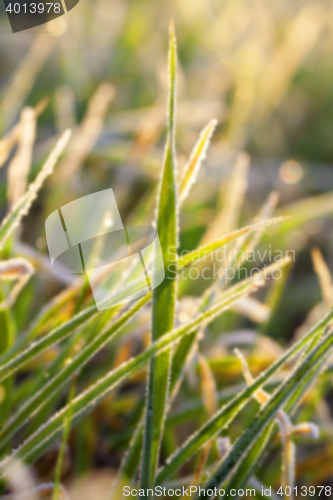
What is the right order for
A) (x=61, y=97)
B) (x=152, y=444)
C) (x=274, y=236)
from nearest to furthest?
(x=152, y=444) → (x=274, y=236) → (x=61, y=97)

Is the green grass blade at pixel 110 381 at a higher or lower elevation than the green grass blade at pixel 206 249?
lower

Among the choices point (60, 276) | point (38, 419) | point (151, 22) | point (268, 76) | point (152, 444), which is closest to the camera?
point (152, 444)

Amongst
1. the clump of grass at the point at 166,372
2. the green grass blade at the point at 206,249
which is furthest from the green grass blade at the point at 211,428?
the green grass blade at the point at 206,249

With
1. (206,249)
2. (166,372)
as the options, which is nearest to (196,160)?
(206,249)

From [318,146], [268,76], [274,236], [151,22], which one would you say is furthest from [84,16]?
[274,236]

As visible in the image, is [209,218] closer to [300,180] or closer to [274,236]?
[274,236]

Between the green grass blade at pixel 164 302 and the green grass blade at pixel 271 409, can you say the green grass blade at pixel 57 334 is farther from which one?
the green grass blade at pixel 271 409
